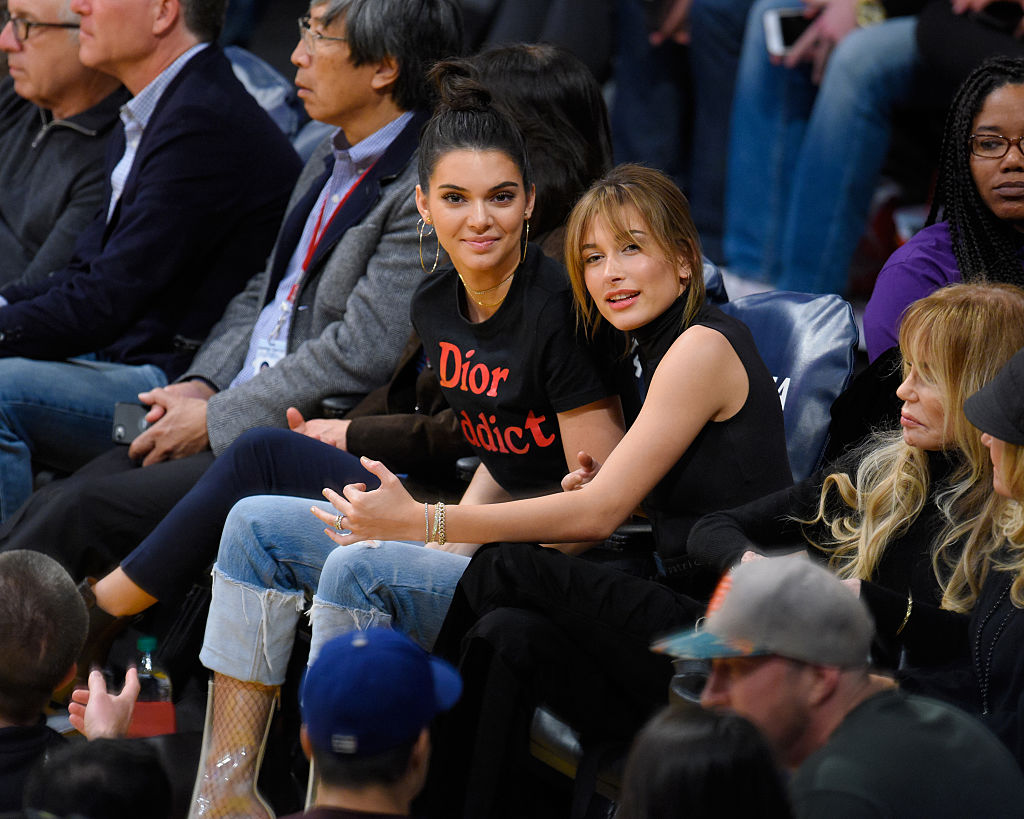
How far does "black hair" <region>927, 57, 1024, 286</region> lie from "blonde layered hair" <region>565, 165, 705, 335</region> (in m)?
0.62

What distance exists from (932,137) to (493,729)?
272cm

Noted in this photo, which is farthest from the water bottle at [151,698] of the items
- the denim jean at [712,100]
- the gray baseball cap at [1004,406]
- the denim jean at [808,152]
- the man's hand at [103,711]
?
the denim jean at [712,100]

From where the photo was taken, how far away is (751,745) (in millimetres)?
1434

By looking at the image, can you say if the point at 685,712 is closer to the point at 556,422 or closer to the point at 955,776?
the point at 955,776

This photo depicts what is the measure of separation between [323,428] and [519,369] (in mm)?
690

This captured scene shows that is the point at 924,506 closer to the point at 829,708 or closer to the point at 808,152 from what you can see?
the point at 829,708

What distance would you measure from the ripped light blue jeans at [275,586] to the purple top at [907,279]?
0.99 m

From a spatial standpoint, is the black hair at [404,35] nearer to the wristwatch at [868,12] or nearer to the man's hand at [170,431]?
the man's hand at [170,431]

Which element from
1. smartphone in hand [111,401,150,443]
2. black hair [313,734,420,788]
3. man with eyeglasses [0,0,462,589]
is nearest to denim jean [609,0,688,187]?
man with eyeglasses [0,0,462,589]

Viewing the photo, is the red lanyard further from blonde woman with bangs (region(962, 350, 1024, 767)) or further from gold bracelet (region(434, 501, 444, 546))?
blonde woman with bangs (region(962, 350, 1024, 767))

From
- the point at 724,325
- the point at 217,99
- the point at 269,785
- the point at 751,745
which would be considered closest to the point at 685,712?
the point at 751,745

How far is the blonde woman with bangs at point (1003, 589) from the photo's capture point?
1.79m

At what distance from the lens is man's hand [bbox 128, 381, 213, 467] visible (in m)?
3.35

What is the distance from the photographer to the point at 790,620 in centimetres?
162
